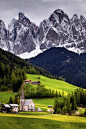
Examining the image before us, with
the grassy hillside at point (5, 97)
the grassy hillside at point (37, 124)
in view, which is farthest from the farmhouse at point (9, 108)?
the grassy hillside at point (5, 97)

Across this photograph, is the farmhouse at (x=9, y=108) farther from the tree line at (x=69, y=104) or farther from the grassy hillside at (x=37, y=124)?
the grassy hillside at (x=37, y=124)

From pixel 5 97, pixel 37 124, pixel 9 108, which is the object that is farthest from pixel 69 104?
pixel 37 124

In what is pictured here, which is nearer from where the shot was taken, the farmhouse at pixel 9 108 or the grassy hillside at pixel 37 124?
the grassy hillside at pixel 37 124

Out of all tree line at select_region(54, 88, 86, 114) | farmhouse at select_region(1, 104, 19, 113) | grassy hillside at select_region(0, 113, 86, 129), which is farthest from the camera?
tree line at select_region(54, 88, 86, 114)

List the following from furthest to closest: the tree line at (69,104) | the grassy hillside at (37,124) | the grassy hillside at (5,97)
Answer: the grassy hillside at (5,97)
the tree line at (69,104)
the grassy hillside at (37,124)

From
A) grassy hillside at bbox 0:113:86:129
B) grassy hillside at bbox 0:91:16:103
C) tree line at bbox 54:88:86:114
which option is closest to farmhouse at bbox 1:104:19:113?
tree line at bbox 54:88:86:114

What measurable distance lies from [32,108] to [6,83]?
6014 cm

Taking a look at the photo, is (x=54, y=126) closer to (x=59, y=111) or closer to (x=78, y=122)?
(x=78, y=122)

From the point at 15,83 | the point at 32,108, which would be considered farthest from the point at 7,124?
the point at 15,83

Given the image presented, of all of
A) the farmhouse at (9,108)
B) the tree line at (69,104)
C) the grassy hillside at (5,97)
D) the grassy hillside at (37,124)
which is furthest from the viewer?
the grassy hillside at (5,97)

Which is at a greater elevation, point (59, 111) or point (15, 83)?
point (15, 83)

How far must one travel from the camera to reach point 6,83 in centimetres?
16800

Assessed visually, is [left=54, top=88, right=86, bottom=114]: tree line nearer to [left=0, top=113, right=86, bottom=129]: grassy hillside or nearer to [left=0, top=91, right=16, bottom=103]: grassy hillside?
[left=0, top=91, right=16, bottom=103]: grassy hillside

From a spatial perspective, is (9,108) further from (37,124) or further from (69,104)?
(37,124)
